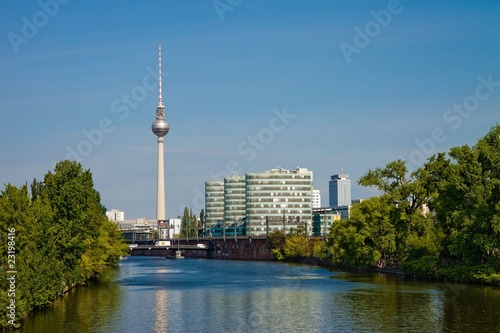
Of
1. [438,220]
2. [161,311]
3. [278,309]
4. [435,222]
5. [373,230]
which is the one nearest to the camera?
[161,311]

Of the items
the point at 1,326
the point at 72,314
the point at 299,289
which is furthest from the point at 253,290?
the point at 1,326

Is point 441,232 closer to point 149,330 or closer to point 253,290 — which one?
point 253,290

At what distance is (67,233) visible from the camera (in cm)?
10025

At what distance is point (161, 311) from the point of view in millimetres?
87062

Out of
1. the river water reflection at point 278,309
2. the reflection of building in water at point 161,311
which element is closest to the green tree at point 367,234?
the river water reflection at point 278,309

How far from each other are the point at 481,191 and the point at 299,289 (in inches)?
1190

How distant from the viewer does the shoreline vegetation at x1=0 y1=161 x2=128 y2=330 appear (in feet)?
235

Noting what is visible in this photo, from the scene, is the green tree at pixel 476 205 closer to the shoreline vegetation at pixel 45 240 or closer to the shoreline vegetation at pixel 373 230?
the shoreline vegetation at pixel 373 230

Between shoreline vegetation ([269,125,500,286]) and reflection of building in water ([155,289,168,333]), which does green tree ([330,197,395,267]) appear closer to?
shoreline vegetation ([269,125,500,286])

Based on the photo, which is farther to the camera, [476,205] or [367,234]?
[367,234]

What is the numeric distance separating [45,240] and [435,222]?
7188 centimetres

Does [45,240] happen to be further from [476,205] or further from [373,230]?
[373,230]

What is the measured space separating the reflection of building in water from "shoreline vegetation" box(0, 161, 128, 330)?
11597 millimetres

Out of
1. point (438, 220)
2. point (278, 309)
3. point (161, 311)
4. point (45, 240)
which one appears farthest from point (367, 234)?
point (45, 240)
